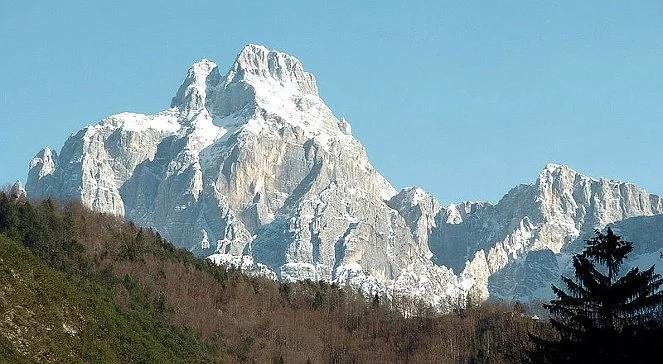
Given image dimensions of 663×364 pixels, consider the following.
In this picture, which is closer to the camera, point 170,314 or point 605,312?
point 605,312

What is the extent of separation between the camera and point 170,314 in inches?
4825

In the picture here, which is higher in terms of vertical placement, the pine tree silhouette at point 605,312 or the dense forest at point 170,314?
the dense forest at point 170,314

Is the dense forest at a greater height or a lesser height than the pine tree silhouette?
greater

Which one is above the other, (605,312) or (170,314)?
(170,314)

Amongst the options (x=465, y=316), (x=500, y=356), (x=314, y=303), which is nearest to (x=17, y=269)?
(x=500, y=356)

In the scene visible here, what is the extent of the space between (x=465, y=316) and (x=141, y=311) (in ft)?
330

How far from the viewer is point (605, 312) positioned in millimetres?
34312

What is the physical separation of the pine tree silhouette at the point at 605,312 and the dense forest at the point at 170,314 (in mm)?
29287

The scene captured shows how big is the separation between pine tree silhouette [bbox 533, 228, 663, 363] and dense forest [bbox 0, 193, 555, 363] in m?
29.3

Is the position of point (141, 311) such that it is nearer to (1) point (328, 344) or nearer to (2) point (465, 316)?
(1) point (328, 344)

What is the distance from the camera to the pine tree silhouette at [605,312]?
32.6 meters

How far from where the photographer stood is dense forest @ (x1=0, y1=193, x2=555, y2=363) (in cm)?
6700

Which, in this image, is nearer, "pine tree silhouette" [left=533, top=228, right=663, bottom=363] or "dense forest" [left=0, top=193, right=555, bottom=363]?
"pine tree silhouette" [left=533, top=228, right=663, bottom=363]

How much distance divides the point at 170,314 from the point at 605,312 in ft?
311
